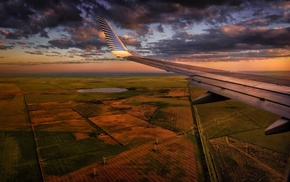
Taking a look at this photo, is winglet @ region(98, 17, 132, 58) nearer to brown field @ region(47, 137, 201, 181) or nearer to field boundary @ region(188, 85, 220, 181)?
brown field @ region(47, 137, 201, 181)

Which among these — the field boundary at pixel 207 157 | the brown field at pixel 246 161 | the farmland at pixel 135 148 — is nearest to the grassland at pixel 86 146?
the farmland at pixel 135 148

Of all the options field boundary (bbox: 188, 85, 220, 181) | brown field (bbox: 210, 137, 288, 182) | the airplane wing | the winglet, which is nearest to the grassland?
field boundary (bbox: 188, 85, 220, 181)

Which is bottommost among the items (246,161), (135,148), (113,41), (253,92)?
(135,148)

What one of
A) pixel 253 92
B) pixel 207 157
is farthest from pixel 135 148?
pixel 253 92

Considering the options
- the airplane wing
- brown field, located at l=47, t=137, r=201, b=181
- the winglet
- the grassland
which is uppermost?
the winglet

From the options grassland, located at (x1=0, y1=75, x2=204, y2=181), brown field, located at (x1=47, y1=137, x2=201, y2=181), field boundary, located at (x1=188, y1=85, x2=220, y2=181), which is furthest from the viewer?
grassland, located at (x1=0, y1=75, x2=204, y2=181)

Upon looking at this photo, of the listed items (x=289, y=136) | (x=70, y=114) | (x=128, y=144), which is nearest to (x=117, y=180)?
(x=128, y=144)

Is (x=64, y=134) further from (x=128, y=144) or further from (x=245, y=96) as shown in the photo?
(x=245, y=96)

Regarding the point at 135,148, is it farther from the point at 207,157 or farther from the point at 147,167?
the point at 207,157
